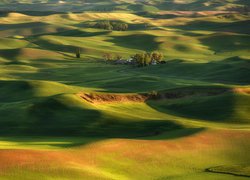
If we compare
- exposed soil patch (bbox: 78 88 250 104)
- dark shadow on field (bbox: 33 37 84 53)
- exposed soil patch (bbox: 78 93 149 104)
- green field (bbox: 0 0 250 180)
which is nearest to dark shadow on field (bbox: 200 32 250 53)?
green field (bbox: 0 0 250 180)

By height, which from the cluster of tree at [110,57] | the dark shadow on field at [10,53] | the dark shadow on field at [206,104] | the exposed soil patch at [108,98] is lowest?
the cluster of tree at [110,57]

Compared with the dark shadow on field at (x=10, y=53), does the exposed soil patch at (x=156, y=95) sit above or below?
above

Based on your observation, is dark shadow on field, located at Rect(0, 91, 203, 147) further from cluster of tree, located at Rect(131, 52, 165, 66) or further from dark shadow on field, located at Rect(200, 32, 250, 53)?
dark shadow on field, located at Rect(200, 32, 250, 53)

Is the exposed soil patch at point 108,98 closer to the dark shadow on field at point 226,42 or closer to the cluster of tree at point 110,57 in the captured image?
the cluster of tree at point 110,57

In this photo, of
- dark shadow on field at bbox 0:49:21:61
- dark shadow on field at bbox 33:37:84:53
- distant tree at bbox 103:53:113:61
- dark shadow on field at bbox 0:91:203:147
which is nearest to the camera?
dark shadow on field at bbox 0:91:203:147

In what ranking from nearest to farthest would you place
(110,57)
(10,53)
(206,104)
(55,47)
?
(206,104), (110,57), (10,53), (55,47)

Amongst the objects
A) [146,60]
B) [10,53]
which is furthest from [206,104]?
[10,53]

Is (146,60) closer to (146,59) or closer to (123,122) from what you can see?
(146,59)

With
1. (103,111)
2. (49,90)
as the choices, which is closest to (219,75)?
(49,90)

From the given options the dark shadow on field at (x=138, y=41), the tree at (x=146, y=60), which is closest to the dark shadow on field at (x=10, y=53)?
the tree at (x=146, y=60)

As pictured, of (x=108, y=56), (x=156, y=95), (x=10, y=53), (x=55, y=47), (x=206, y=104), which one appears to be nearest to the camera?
(x=206, y=104)
